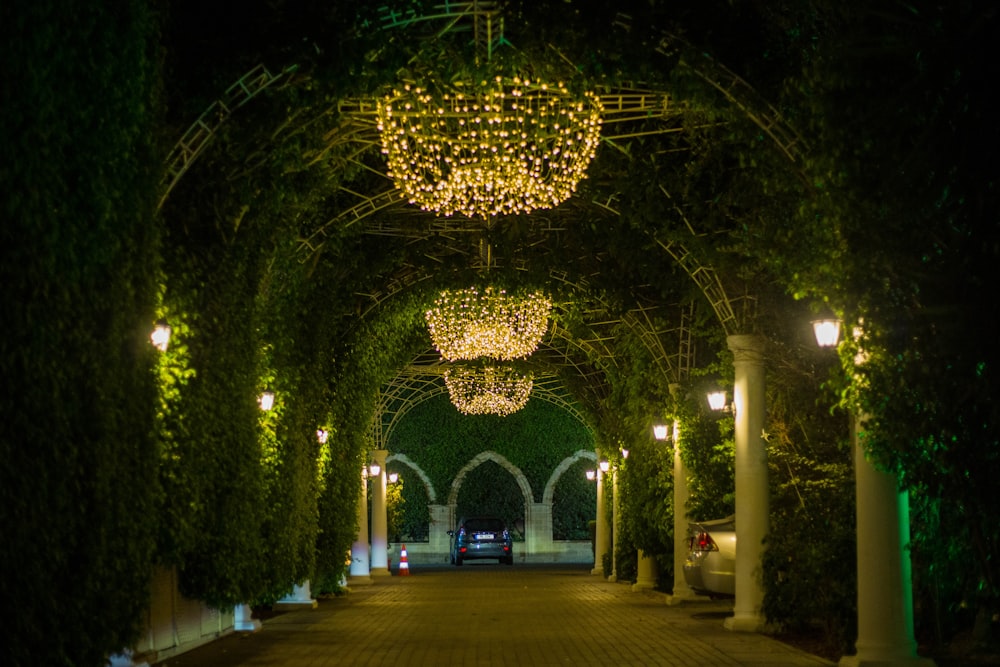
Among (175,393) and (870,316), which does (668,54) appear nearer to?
(870,316)

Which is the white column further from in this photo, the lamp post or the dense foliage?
the dense foliage

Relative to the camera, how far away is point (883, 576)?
1141 cm

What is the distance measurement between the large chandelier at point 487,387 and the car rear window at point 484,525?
11913 mm

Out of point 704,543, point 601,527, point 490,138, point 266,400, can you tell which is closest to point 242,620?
point 266,400

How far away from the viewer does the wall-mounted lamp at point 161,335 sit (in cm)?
1179

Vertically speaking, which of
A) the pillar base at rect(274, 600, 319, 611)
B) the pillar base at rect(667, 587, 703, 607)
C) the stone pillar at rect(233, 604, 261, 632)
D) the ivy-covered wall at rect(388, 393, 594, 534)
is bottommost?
the pillar base at rect(274, 600, 319, 611)

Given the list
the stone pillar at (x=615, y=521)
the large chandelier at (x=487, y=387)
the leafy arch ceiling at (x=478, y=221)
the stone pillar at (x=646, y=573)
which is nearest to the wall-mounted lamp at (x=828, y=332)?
the leafy arch ceiling at (x=478, y=221)

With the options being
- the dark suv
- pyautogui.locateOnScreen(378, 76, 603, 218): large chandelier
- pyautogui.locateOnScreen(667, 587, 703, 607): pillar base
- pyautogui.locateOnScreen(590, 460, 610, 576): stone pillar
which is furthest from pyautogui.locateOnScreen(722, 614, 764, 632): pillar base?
the dark suv

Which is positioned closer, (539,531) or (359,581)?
(359,581)

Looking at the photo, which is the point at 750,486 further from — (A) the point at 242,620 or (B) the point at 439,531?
(B) the point at 439,531

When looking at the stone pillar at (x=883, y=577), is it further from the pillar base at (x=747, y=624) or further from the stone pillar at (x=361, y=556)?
the stone pillar at (x=361, y=556)

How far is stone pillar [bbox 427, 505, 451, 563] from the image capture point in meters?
51.2

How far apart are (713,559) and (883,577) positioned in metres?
7.19

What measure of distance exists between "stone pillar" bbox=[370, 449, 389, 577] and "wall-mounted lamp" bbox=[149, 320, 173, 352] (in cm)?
2465
